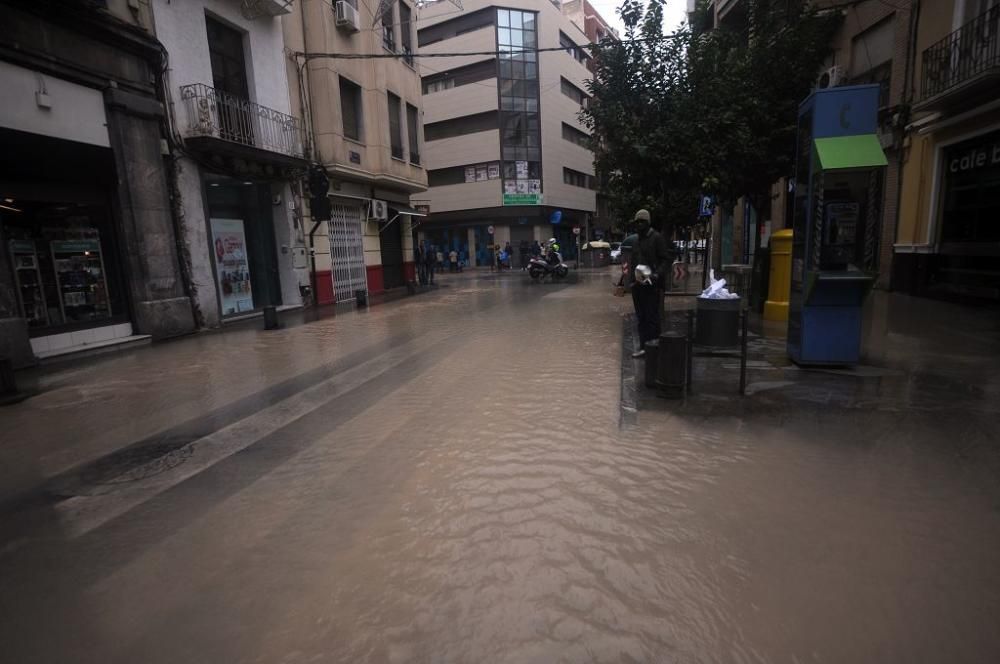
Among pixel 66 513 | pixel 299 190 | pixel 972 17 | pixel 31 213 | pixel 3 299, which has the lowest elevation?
pixel 66 513

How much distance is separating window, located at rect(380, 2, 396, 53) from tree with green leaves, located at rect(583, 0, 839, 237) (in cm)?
1183

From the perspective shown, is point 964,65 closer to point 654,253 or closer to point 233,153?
point 654,253

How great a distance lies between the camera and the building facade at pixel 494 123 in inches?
1451

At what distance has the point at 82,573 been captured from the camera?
273 cm

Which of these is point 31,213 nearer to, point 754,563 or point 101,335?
point 101,335

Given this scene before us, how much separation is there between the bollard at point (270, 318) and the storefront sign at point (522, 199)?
27.8 meters

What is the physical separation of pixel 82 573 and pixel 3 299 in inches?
A: 292

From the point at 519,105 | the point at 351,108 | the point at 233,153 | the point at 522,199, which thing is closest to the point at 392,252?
the point at 351,108

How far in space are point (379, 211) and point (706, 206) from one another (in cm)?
1124

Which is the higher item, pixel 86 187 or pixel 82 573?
pixel 86 187

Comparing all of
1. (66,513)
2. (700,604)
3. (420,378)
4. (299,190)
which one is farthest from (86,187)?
(700,604)

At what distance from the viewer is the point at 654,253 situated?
6.74 metres

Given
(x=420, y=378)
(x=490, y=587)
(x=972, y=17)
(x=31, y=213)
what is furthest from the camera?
(x=972, y=17)

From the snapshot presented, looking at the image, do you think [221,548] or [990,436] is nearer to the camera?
[221,548]
